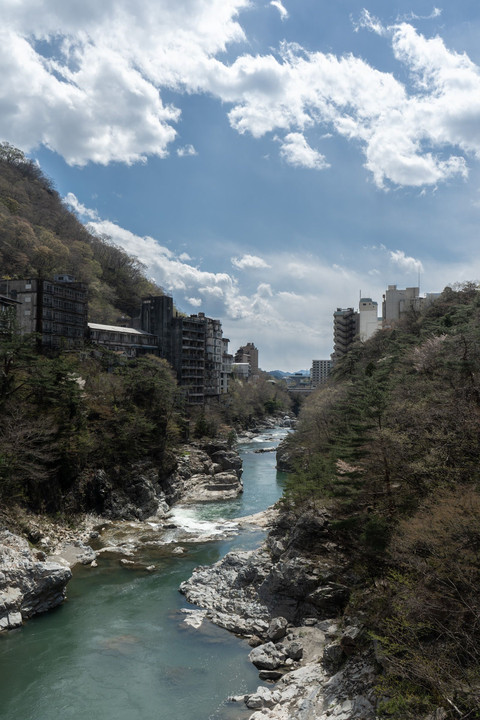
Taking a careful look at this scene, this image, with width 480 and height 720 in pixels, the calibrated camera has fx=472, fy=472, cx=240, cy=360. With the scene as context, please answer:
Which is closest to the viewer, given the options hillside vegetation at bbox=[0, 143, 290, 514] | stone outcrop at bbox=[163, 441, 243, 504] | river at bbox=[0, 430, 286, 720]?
river at bbox=[0, 430, 286, 720]

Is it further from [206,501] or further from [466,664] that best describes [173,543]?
[466,664]

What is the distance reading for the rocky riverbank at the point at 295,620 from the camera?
11.7 m

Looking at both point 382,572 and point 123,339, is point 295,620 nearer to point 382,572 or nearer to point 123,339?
point 382,572

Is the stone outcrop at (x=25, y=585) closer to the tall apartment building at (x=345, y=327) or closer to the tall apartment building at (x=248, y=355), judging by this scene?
the tall apartment building at (x=345, y=327)

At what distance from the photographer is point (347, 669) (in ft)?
39.9

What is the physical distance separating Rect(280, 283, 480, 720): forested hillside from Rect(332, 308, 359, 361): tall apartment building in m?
47.2

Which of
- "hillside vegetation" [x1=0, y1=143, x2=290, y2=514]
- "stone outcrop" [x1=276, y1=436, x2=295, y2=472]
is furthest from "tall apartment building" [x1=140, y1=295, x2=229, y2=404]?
"stone outcrop" [x1=276, y1=436, x2=295, y2=472]

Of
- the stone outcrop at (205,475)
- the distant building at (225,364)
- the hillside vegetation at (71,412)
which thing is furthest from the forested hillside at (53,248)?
the stone outcrop at (205,475)

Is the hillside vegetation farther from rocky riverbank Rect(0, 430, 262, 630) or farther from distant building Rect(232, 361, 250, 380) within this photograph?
distant building Rect(232, 361, 250, 380)

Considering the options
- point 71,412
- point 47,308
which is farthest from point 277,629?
point 47,308

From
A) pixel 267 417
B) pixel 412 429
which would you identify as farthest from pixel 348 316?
pixel 412 429

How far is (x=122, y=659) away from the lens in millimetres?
14828

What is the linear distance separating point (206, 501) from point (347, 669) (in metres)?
24.5

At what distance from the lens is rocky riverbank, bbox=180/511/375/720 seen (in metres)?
11.7
